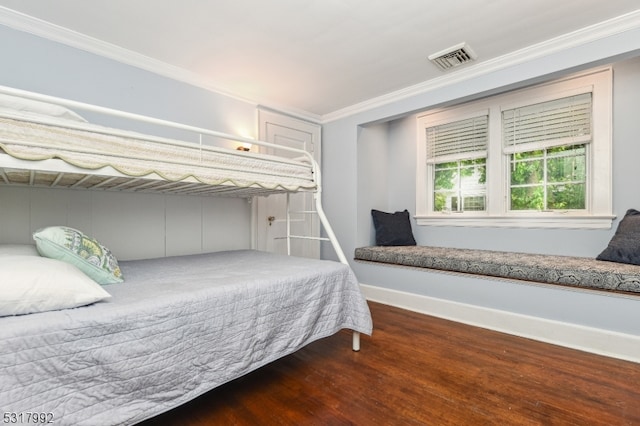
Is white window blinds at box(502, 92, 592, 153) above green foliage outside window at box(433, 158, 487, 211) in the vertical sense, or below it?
above

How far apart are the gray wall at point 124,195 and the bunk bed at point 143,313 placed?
22 centimetres

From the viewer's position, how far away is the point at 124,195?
93.8 inches

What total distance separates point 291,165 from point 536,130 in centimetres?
251

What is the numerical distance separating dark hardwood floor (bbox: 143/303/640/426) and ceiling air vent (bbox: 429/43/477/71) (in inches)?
88.9

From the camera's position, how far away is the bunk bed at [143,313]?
923 mm

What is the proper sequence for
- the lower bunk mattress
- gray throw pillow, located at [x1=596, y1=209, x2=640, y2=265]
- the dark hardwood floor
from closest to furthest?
the lower bunk mattress < the dark hardwood floor < gray throw pillow, located at [x1=596, y1=209, x2=640, y2=265]

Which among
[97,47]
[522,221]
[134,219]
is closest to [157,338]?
[134,219]

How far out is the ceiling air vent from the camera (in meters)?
2.30

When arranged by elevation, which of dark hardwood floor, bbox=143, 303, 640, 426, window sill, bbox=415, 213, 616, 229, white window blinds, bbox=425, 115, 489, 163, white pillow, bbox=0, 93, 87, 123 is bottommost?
dark hardwood floor, bbox=143, 303, 640, 426

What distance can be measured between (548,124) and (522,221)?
0.97 meters

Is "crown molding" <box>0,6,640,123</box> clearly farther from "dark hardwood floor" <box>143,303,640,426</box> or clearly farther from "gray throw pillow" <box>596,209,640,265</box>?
"dark hardwood floor" <box>143,303,640,426</box>

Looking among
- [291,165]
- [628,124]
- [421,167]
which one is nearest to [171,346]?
[291,165]

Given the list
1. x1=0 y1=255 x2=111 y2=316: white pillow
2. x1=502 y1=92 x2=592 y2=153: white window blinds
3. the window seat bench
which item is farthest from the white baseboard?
x1=0 y1=255 x2=111 y2=316: white pillow

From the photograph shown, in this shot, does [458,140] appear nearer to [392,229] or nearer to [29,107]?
[392,229]
